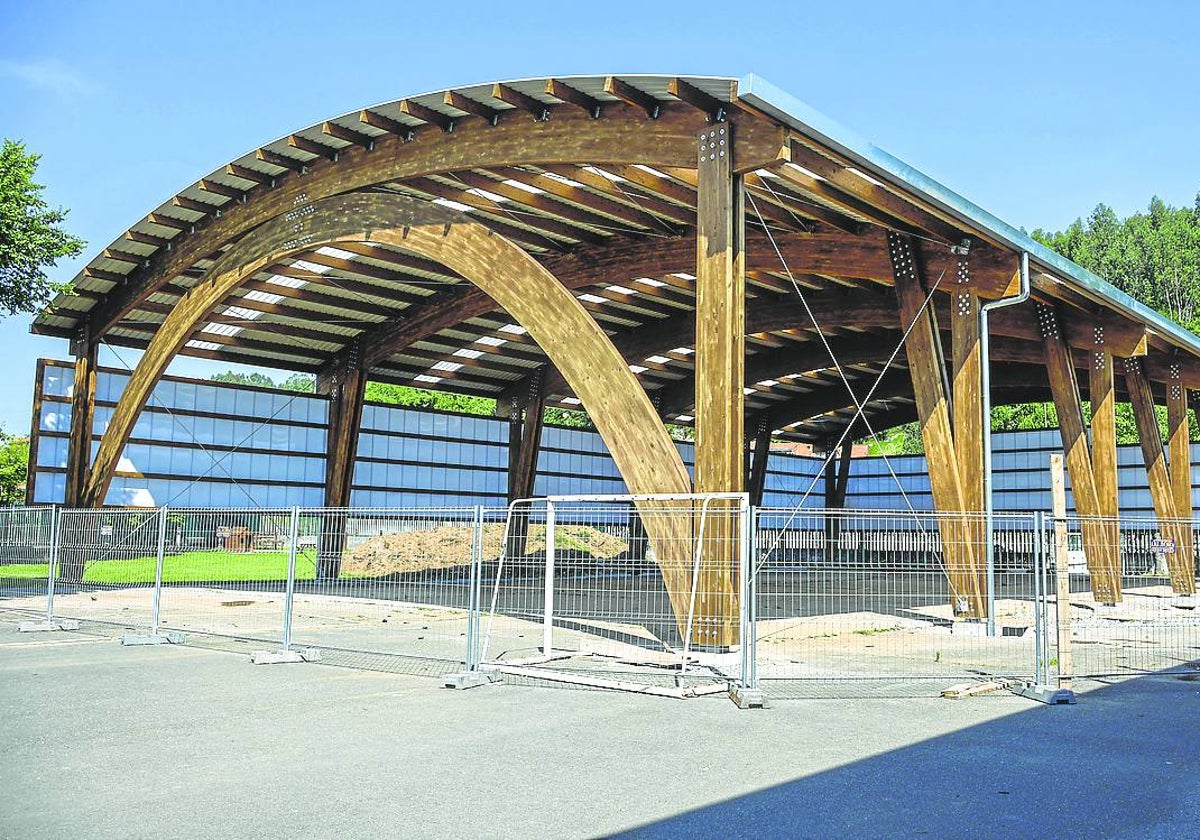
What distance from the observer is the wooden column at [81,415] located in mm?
26750

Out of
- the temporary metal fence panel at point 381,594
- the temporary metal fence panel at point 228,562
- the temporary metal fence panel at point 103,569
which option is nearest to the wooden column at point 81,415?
the temporary metal fence panel at point 103,569

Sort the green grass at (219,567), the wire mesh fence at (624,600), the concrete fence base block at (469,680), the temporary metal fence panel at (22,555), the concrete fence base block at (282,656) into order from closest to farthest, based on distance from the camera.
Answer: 1. the concrete fence base block at (469,680)
2. the wire mesh fence at (624,600)
3. the concrete fence base block at (282,656)
4. the green grass at (219,567)
5. the temporary metal fence panel at (22,555)

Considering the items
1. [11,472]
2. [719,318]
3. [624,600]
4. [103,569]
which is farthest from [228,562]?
[11,472]

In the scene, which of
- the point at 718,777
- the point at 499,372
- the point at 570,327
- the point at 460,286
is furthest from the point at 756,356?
the point at 718,777

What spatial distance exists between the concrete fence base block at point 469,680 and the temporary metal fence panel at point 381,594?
0.60 metres

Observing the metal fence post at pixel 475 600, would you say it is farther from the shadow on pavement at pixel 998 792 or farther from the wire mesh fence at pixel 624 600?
the shadow on pavement at pixel 998 792

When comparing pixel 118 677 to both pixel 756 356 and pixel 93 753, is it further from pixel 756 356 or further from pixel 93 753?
pixel 756 356

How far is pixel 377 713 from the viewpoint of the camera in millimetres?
8711

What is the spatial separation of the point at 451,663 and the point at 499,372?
21.9m

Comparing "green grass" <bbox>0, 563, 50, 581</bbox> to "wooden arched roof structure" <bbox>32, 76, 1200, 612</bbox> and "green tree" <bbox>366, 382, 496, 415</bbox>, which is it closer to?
"wooden arched roof structure" <bbox>32, 76, 1200, 612</bbox>

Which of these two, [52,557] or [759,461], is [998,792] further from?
[759,461]

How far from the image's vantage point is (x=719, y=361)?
1286 cm

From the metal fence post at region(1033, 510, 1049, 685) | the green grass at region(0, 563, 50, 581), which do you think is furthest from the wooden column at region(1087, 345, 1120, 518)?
the green grass at region(0, 563, 50, 581)

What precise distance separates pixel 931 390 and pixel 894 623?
13.4ft
